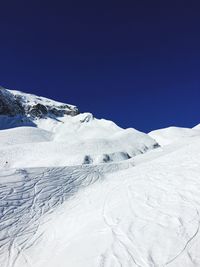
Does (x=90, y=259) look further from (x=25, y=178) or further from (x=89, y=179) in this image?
(x=89, y=179)

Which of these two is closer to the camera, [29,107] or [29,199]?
[29,199]

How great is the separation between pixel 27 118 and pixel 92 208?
355 feet

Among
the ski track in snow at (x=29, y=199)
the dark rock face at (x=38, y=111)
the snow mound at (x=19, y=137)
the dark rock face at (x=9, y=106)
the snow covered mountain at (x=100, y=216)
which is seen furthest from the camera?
the dark rock face at (x=38, y=111)

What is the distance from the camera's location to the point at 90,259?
592cm

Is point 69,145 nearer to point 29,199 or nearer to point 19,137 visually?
point 19,137

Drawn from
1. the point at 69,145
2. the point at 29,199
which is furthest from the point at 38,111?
the point at 29,199

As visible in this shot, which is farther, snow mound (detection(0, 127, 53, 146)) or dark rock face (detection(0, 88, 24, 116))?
dark rock face (detection(0, 88, 24, 116))

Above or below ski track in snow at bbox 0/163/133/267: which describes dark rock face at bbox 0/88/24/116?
above

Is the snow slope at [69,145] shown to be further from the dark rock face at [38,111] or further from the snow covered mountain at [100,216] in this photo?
the snow covered mountain at [100,216]

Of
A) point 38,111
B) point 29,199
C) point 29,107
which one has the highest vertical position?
point 29,107

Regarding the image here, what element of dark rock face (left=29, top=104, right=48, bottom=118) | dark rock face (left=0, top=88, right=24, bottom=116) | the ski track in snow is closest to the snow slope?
dark rock face (left=0, top=88, right=24, bottom=116)

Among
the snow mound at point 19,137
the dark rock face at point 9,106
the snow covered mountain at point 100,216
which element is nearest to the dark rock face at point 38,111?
the dark rock face at point 9,106

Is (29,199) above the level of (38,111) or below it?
below

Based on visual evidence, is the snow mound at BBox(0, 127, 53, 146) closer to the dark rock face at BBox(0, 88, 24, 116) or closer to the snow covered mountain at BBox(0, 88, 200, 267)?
the snow covered mountain at BBox(0, 88, 200, 267)
